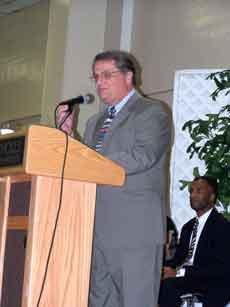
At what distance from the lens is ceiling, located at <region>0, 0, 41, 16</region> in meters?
8.63

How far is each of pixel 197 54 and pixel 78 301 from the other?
15.0ft

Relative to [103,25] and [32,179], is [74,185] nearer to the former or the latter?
[32,179]

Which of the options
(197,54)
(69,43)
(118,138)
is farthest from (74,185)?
(69,43)

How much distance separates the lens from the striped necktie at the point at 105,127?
264 centimetres

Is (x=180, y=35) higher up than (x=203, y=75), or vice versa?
(x=180, y=35)

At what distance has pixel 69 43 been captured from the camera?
23.1ft

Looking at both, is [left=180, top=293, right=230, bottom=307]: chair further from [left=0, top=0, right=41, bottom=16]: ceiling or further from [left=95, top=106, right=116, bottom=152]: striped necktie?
[left=0, top=0, right=41, bottom=16]: ceiling

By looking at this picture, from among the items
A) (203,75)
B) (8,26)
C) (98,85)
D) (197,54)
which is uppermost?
(8,26)

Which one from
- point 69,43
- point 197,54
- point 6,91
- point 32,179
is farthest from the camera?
point 6,91

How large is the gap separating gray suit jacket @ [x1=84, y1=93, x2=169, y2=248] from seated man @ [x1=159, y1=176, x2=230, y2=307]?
1.98 meters

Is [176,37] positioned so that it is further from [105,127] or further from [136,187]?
[136,187]

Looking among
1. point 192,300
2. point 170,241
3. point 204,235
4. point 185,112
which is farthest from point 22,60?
point 192,300

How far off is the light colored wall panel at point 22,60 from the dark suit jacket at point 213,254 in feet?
12.9

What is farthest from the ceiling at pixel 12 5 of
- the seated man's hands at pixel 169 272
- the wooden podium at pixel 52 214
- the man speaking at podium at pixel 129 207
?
the wooden podium at pixel 52 214
